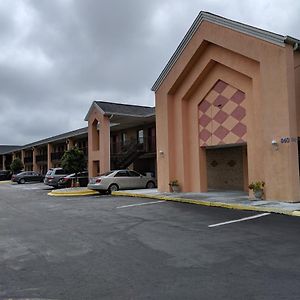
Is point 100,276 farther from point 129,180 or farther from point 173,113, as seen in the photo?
point 129,180

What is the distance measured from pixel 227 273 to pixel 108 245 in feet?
10.5

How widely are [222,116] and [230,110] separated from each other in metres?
0.61

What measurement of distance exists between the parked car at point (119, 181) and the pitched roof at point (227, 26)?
591cm

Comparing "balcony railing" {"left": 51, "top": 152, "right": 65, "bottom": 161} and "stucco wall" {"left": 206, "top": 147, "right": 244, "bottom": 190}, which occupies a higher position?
"balcony railing" {"left": 51, "top": 152, "right": 65, "bottom": 161}

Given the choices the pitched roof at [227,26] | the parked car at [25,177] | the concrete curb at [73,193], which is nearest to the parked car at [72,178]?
the concrete curb at [73,193]

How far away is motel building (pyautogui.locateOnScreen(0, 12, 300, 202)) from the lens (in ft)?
48.7

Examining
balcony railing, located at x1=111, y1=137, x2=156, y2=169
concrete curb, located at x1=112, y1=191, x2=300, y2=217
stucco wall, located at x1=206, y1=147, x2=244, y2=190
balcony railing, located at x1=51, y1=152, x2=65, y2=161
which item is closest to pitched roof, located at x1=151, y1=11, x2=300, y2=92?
stucco wall, located at x1=206, y1=147, x2=244, y2=190

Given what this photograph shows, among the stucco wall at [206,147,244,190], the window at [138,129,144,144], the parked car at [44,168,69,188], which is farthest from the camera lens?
the window at [138,129,144,144]

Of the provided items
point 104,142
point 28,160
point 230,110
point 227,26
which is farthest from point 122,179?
point 28,160

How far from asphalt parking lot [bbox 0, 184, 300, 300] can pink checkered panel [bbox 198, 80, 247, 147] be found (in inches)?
246

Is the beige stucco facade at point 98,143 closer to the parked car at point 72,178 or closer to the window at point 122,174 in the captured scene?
the parked car at point 72,178

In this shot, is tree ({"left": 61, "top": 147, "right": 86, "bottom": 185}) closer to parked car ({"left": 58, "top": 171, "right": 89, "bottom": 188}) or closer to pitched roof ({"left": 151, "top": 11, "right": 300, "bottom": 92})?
parked car ({"left": 58, "top": 171, "right": 89, "bottom": 188})

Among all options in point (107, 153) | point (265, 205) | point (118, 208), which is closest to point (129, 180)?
point (107, 153)

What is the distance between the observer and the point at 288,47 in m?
14.8
